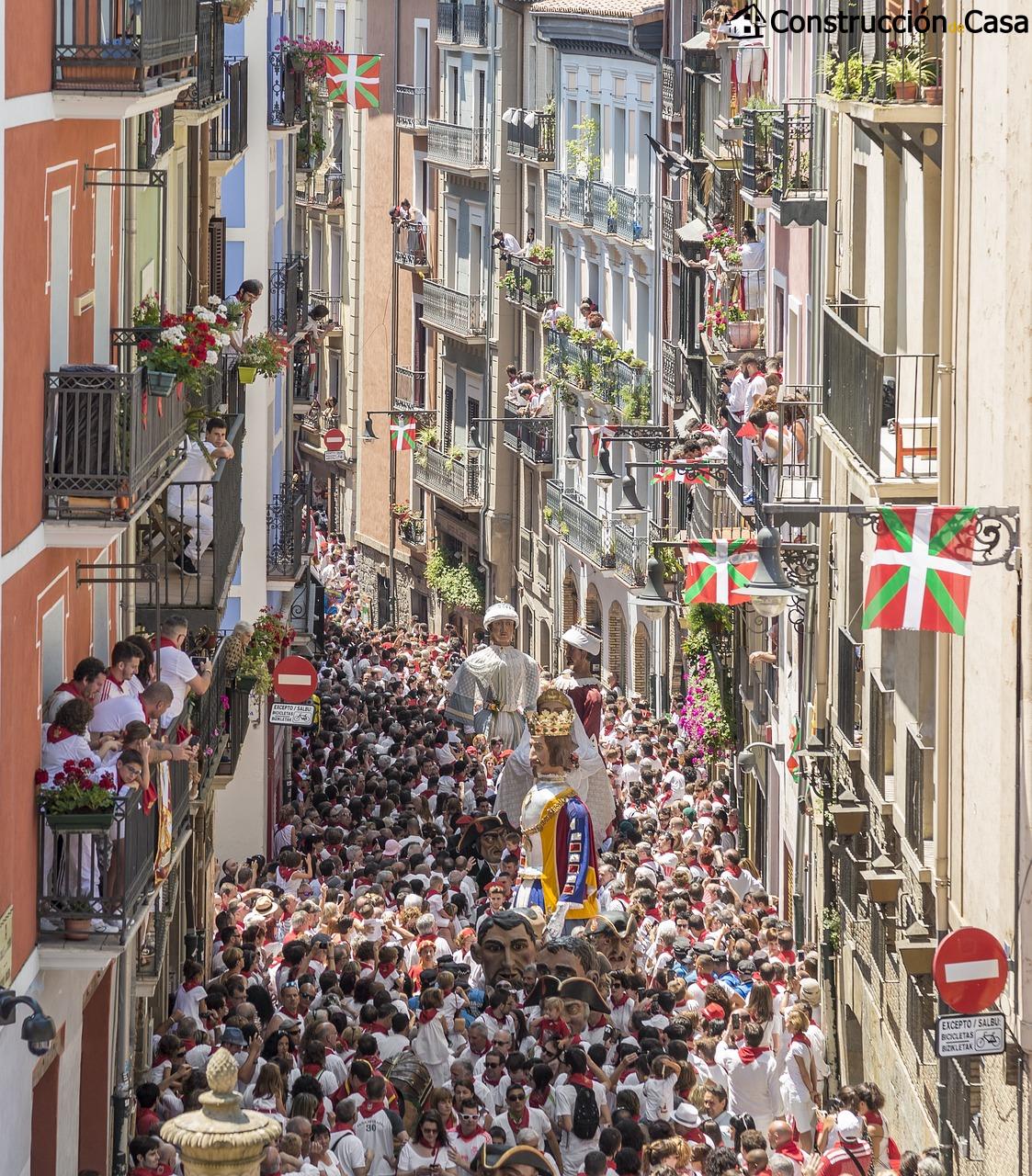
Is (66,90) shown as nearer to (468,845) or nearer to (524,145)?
(468,845)

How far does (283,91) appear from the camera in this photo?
39.7m

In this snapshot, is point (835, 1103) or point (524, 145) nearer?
point (835, 1103)

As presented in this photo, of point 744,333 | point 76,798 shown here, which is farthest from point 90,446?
point 744,333

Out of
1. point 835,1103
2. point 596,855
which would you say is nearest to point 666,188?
point 596,855

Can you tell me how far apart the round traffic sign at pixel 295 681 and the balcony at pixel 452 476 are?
29.7 meters

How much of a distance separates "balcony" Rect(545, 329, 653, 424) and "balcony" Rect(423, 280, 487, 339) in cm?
582

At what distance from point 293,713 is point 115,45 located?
16988 millimetres

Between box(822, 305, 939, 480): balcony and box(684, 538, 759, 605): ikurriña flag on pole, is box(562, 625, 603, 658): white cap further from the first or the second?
box(822, 305, 939, 480): balcony

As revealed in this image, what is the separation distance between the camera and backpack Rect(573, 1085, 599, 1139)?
19250 mm

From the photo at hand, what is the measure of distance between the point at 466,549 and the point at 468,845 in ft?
122

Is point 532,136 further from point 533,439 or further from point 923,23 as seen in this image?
point 923,23

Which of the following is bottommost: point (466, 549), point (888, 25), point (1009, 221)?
A: point (466, 549)

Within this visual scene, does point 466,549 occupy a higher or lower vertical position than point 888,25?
lower

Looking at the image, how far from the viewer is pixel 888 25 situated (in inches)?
858
